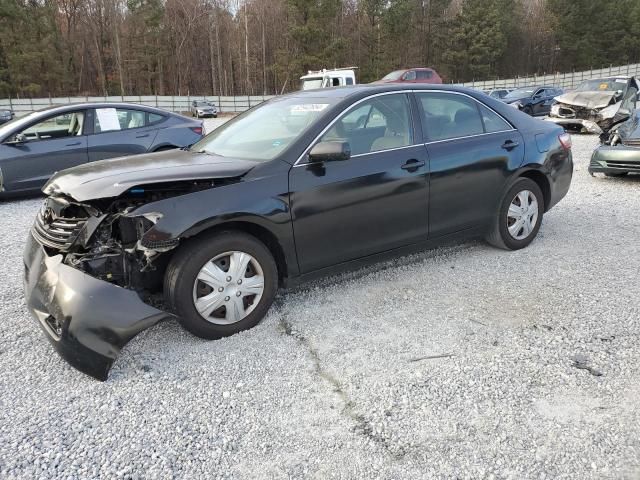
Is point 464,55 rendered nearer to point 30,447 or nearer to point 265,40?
point 265,40

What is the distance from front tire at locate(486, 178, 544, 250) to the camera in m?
4.73

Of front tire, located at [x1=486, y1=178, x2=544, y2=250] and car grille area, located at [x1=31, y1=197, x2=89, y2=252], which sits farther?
front tire, located at [x1=486, y1=178, x2=544, y2=250]

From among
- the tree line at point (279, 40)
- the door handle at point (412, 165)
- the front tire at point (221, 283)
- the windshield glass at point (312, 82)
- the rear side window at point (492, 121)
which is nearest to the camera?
the front tire at point (221, 283)

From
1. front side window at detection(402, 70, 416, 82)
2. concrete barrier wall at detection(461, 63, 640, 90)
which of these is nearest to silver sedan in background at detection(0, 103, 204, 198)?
front side window at detection(402, 70, 416, 82)

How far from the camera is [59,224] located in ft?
10.9

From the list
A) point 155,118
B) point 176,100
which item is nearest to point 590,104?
point 155,118

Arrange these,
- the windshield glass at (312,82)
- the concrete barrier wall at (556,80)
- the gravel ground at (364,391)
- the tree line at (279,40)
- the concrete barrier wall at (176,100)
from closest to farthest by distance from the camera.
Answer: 1. the gravel ground at (364,391)
2. the windshield glass at (312,82)
3. the concrete barrier wall at (176,100)
4. the concrete barrier wall at (556,80)
5. the tree line at (279,40)

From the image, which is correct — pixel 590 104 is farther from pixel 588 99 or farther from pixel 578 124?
pixel 578 124

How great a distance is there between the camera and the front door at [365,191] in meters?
3.55

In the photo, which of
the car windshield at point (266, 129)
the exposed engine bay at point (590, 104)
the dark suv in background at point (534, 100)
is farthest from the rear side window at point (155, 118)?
the dark suv in background at point (534, 100)

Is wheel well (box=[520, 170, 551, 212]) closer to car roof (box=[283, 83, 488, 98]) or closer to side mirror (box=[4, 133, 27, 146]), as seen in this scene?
car roof (box=[283, 83, 488, 98])

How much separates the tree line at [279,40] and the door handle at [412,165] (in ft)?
164

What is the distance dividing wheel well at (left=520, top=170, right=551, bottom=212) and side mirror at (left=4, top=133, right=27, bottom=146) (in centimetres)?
673

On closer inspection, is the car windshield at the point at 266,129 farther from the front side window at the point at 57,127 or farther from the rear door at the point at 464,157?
the front side window at the point at 57,127
